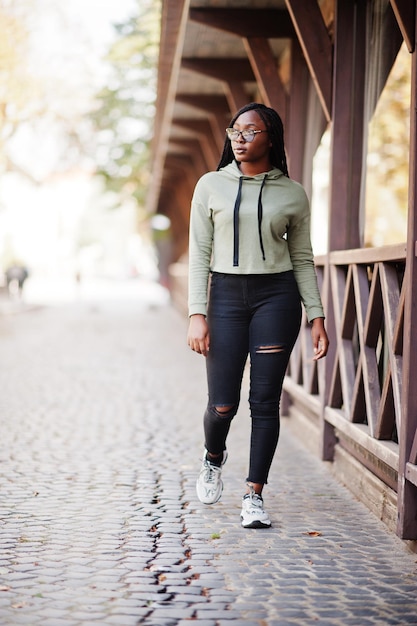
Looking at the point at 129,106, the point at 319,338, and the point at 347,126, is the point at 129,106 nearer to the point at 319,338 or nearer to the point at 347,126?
the point at 347,126

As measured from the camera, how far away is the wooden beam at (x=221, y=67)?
11047mm

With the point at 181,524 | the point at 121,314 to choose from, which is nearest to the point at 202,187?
the point at 181,524

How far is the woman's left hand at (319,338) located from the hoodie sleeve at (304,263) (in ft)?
0.11

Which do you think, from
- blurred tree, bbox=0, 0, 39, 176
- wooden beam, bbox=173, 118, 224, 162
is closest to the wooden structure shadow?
wooden beam, bbox=173, 118, 224, 162

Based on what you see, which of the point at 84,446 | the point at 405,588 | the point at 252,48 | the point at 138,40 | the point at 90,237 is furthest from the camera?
the point at 90,237

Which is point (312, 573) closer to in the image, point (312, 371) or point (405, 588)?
point (405, 588)

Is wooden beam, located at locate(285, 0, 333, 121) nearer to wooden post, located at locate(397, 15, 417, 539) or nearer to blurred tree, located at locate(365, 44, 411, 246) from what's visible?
wooden post, located at locate(397, 15, 417, 539)

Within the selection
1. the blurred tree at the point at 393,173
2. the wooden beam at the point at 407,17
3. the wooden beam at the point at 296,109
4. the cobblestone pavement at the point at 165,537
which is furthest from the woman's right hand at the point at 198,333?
the blurred tree at the point at 393,173

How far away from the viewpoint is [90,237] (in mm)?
100188

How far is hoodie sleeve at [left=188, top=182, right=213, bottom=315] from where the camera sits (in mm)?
5059

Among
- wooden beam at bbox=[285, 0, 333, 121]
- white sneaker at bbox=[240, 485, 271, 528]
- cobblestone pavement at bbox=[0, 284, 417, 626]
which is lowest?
cobblestone pavement at bbox=[0, 284, 417, 626]

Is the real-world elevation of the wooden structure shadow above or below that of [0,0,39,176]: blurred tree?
below

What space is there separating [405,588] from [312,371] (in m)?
3.54

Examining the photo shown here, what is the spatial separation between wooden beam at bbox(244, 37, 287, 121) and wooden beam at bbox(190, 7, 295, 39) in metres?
0.07
